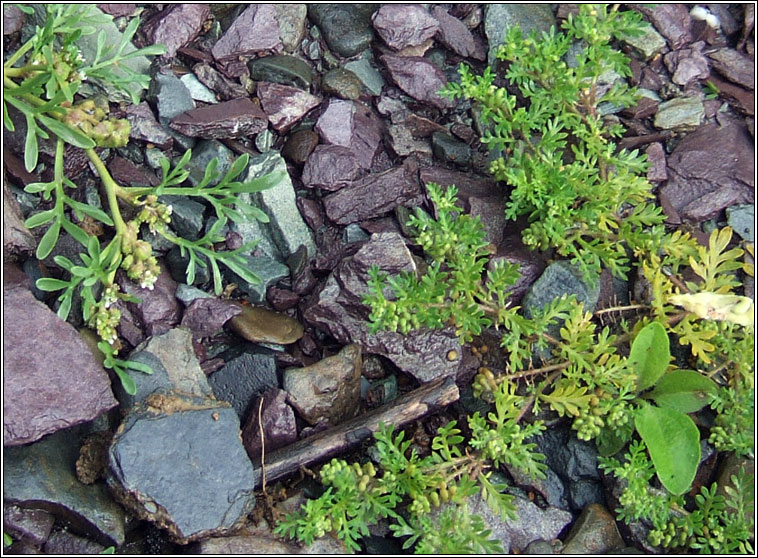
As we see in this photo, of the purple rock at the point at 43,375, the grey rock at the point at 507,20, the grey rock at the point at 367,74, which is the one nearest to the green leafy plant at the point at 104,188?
the purple rock at the point at 43,375

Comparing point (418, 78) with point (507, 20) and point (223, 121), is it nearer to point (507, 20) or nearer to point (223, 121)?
point (507, 20)

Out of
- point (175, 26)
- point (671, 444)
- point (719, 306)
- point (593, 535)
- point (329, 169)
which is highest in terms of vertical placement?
point (175, 26)

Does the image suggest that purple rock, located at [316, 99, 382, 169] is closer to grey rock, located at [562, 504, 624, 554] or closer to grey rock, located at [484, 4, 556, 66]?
grey rock, located at [484, 4, 556, 66]

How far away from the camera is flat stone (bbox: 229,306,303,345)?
13.8 ft

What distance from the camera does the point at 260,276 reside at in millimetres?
4336

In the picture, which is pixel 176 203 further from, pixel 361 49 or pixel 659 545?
pixel 659 545

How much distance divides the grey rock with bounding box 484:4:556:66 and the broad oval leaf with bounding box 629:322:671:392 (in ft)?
6.69

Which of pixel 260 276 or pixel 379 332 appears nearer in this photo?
pixel 379 332

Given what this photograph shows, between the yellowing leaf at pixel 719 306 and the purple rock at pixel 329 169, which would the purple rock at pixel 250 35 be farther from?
the yellowing leaf at pixel 719 306

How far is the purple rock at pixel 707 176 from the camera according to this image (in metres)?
4.78

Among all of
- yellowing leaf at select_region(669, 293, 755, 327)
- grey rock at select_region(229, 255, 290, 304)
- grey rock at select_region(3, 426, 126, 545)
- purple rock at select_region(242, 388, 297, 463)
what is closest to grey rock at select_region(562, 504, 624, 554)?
yellowing leaf at select_region(669, 293, 755, 327)

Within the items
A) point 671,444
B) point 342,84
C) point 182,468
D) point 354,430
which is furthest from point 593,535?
point 342,84

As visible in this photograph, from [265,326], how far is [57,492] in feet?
4.33

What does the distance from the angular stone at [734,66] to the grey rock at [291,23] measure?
2.75 metres
